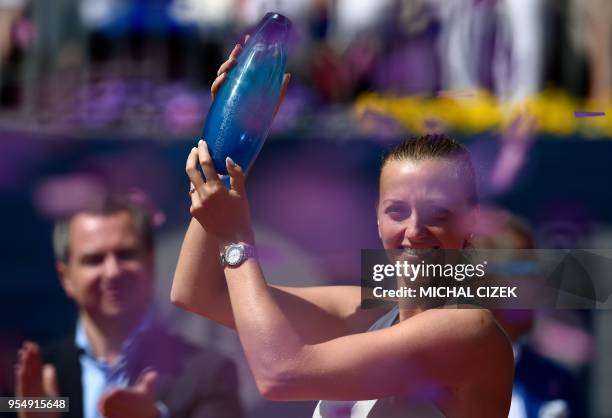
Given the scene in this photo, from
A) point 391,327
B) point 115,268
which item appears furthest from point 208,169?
point 115,268

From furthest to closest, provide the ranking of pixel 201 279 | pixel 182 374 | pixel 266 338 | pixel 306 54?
1. pixel 306 54
2. pixel 182 374
3. pixel 201 279
4. pixel 266 338

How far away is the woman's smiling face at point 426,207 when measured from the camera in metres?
1.94

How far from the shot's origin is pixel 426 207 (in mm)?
1945

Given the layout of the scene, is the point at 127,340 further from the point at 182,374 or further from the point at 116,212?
the point at 116,212

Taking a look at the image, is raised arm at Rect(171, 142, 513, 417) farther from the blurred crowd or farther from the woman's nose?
the blurred crowd

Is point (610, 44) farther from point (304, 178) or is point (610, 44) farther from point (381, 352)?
point (381, 352)

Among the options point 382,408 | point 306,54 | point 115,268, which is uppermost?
point 306,54

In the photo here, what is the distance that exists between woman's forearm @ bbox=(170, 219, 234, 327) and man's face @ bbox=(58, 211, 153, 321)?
99 cm

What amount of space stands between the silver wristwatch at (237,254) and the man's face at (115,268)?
1266 millimetres

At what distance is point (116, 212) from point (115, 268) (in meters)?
0.18

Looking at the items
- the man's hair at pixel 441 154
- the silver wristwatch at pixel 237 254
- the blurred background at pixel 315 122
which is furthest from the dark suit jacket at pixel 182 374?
the man's hair at pixel 441 154

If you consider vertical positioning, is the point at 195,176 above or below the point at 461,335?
above

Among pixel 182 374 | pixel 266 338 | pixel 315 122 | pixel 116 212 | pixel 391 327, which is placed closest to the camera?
pixel 266 338

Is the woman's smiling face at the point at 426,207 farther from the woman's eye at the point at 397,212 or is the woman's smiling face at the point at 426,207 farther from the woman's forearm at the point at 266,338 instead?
the woman's forearm at the point at 266,338
